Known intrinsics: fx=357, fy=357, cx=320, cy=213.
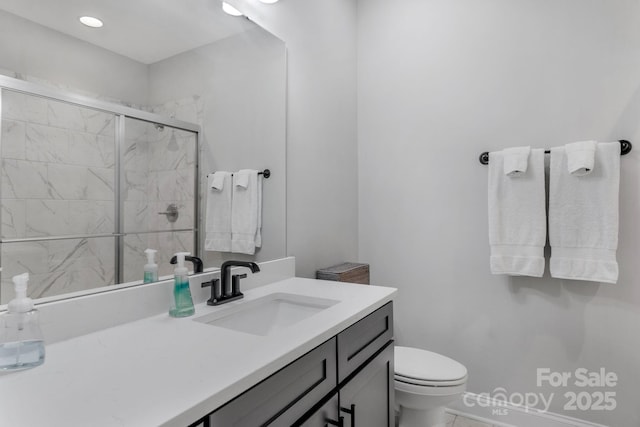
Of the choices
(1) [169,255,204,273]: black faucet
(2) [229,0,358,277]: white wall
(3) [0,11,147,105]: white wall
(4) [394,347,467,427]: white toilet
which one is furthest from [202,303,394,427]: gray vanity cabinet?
(3) [0,11,147,105]: white wall

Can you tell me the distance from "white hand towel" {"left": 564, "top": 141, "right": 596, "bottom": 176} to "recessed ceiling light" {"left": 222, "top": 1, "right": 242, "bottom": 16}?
64.1 inches

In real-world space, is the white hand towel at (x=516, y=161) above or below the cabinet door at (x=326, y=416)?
above

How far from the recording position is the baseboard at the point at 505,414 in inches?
71.2

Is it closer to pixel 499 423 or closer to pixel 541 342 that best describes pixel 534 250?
pixel 541 342

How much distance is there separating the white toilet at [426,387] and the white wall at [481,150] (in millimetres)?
462


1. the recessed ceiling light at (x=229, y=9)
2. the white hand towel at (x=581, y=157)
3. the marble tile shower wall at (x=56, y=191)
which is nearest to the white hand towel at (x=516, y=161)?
the white hand towel at (x=581, y=157)

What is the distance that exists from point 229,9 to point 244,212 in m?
0.84

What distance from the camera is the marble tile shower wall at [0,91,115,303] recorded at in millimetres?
845

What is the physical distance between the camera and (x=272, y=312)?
4.57 ft

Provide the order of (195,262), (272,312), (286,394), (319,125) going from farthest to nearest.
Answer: (319,125), (272,312), (195,262), (286,394)

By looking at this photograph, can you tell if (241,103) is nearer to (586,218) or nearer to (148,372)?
(148,372)

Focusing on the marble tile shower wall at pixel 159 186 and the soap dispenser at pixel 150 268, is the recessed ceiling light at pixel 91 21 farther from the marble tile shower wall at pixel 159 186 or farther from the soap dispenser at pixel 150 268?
the soap dispenser at pixel 150 268

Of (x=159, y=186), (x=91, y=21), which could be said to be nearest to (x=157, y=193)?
(x=159, y=186)

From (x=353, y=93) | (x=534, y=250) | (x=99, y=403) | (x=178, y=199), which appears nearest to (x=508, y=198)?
(x=534, y=250)
